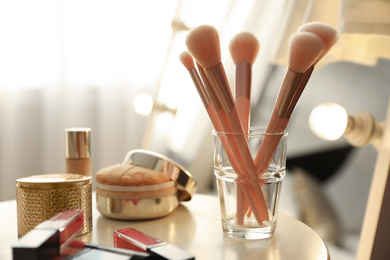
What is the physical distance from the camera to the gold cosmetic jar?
1.20 ft

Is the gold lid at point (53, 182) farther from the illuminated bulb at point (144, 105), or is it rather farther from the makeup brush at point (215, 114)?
the illuminated bulb at point (144, 105)

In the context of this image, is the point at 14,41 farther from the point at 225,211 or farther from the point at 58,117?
the point at 225,211

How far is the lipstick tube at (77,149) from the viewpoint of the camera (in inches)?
19.9

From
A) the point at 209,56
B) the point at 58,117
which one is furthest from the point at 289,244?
the point at 58,117

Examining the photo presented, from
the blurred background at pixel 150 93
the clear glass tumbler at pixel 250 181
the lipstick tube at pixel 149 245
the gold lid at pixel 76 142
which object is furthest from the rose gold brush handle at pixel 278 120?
the blurred background at pixel 150 93

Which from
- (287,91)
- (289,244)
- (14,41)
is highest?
(14,41)

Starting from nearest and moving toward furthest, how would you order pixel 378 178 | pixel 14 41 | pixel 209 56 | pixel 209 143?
1. pixel 209 56
2. pixel 378 178
3. pixel 14 41
4. pixel 209 143

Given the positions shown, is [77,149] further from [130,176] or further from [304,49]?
[304,49]

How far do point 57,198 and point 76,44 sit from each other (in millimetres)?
650

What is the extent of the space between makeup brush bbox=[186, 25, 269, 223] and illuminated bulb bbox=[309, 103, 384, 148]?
173 millimetres

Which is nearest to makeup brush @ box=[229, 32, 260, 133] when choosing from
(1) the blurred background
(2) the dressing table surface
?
(2) the dressing table surface

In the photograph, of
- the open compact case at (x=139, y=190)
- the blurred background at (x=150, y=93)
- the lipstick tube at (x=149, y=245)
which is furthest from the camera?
the blurred background at (x=150, y=93)

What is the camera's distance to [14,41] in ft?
2.90

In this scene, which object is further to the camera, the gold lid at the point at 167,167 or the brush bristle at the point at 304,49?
the gold lid at the point at 167,167
